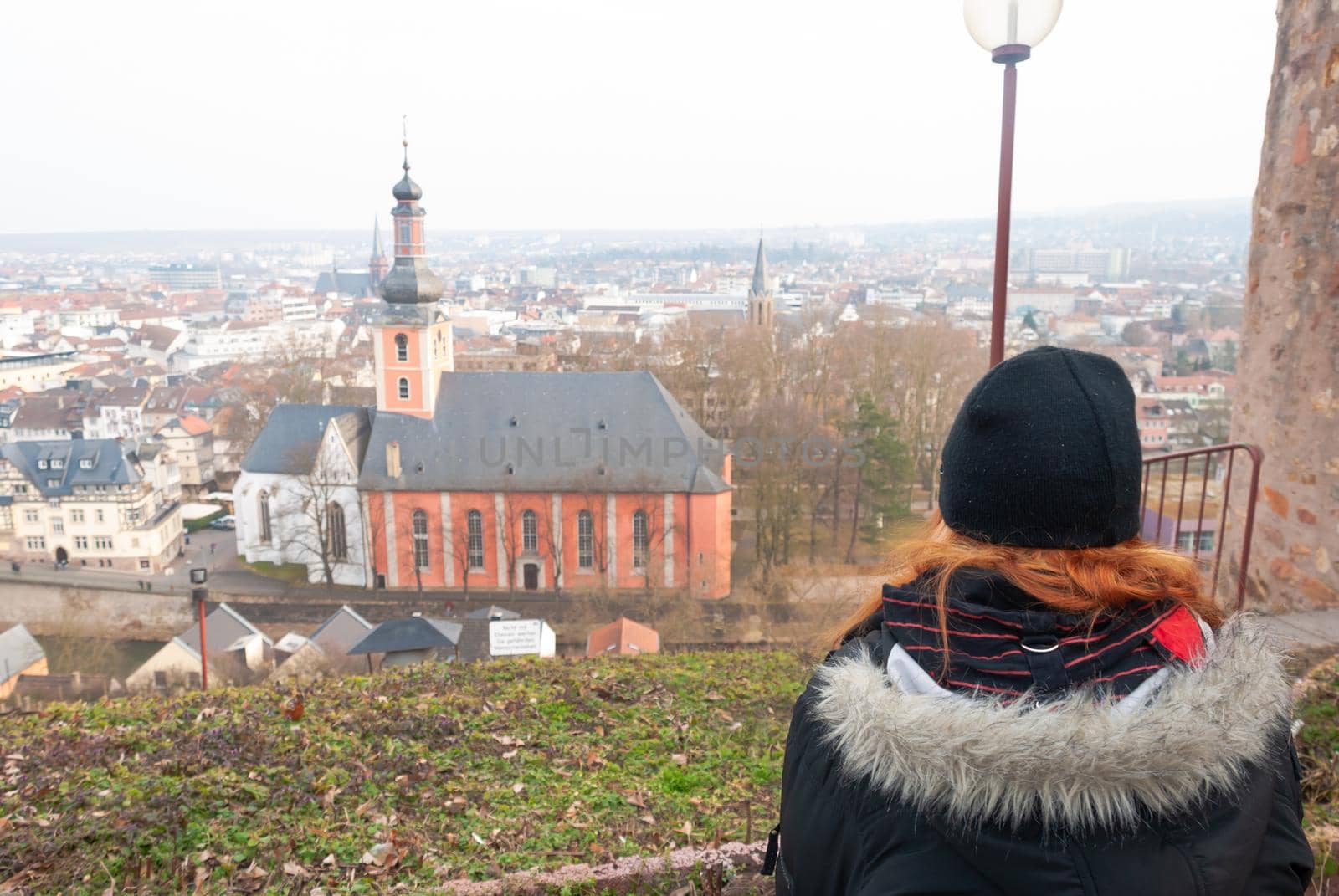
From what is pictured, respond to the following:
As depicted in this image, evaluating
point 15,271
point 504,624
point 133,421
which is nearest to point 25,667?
point 504,624

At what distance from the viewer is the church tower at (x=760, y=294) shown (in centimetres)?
4807

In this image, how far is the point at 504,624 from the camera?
15406mm

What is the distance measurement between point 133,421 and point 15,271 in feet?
447

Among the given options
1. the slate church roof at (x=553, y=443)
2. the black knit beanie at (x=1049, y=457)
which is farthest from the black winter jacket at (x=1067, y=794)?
the slate church roof at (x=553, y=443)

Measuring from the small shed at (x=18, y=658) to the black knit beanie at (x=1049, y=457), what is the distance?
15738 mm

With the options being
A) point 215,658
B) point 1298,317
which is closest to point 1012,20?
point 1298,317

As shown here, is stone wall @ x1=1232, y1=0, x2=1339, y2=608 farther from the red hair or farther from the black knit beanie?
the black knit beanie

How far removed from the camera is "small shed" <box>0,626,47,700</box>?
14352 mm

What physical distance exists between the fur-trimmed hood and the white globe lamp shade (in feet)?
10.6

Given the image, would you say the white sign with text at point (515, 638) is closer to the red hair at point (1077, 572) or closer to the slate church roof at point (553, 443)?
the slate church roof at point (553, 443)

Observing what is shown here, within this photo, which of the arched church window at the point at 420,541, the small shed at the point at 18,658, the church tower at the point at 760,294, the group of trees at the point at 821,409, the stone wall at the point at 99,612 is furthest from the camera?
the church tower at the point at 760,294

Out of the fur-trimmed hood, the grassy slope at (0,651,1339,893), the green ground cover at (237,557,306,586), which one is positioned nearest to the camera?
the fur-trimmed hood

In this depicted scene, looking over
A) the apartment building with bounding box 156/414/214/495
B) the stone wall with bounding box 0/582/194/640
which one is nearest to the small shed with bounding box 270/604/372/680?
the stone wall with bounding box 0/582/194/640

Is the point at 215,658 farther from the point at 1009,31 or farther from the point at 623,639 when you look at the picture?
the point at 1009,31
